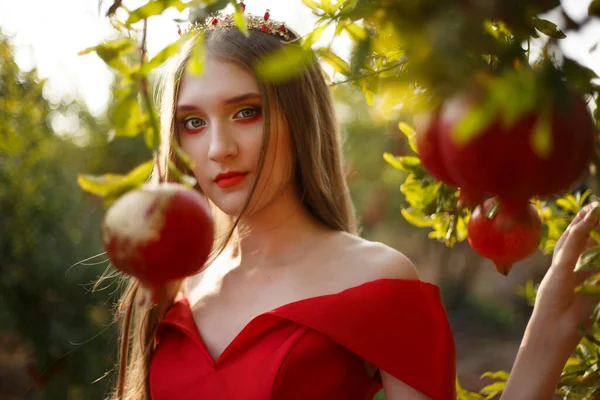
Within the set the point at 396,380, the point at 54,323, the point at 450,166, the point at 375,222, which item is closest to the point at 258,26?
the point at 396,380

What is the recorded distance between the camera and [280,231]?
1.43 metres

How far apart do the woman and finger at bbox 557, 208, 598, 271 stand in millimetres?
144

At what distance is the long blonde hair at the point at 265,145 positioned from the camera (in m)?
1.29

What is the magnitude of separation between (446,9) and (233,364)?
1.01 meters

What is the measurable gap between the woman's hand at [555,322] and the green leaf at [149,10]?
25.1 inches

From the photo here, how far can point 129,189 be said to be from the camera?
496 mm

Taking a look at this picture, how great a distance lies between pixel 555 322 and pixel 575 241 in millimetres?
135

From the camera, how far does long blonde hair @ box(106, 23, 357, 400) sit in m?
1.29

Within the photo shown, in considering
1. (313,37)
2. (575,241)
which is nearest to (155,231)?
(313,37)

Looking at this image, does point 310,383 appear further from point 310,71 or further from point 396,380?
point 310,71

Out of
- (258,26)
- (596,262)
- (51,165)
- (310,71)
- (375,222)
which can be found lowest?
(375,222)

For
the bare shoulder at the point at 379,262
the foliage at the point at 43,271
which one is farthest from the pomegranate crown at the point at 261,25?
the foliage at the point at 43,271

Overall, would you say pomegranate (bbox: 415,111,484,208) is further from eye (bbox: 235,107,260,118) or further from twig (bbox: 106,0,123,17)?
eye (bbox: 235,107,260,118)

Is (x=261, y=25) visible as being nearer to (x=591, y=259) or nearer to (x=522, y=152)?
(x=591, y=259)
